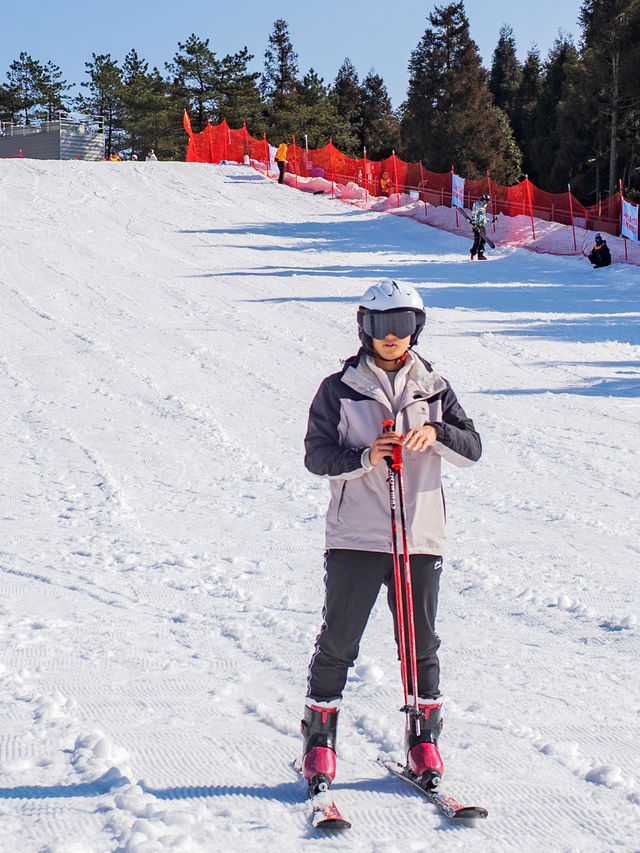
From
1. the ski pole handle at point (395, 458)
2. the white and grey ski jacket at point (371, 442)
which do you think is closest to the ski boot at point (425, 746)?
the white and grey ski jacket at point (371, 442)

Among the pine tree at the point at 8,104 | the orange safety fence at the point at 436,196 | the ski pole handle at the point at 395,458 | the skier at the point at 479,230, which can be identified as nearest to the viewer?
the ski pole handle at the point at 395,458

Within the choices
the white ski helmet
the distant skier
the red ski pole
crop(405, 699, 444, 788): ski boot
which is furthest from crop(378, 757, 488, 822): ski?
the distant skier

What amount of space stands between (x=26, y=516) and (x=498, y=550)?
3285mm

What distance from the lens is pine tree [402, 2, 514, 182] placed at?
164 feet

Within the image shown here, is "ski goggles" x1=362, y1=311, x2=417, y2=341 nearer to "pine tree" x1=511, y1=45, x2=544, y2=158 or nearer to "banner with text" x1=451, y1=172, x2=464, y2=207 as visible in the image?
"banner with text" x1=451, y1=172, x2=464, y2=207

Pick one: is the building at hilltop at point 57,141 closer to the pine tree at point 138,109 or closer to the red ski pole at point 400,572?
the pine tree at point 138,109

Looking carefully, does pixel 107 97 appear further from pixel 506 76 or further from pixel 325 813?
pixel 325 813

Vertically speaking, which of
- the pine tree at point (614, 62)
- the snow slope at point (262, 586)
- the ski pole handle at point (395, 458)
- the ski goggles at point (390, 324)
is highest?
the pine tree at point (614, 62)

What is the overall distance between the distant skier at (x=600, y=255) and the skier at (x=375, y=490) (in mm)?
18189

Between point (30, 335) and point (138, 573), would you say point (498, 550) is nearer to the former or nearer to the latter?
point (138, 573)

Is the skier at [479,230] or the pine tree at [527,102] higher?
the pine tree at [527,102]

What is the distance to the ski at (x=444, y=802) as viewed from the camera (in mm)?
3033

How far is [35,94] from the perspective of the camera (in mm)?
81688


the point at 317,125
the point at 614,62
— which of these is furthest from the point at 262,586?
the point at 317,125
